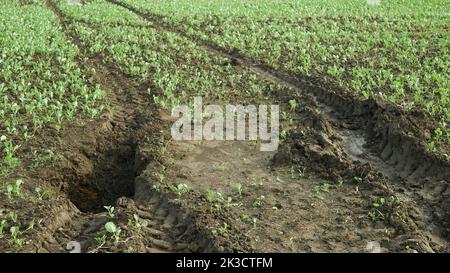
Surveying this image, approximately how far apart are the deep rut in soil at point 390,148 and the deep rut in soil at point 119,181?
316 cm

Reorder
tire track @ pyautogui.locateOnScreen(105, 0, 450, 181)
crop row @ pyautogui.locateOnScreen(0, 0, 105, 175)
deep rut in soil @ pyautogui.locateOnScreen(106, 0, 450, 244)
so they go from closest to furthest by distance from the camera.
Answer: deep rut in soil @ pyautogui.locateOnScreen(106, 0, 450, 244), tire track @ pyautogui.locateOnScreen(105, 0, 450, 181), crop row @ pyautogui.locateOnScreen(0, 0, 105, 175)

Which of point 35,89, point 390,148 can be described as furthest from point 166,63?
point 390,148

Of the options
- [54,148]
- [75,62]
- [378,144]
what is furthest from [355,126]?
[75,62]

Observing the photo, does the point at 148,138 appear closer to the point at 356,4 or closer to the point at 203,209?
the point at 203,209

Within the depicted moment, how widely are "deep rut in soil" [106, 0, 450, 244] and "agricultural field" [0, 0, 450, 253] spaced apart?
0.10 feet

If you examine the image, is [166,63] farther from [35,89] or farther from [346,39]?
[346,39]

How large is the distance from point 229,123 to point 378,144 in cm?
269

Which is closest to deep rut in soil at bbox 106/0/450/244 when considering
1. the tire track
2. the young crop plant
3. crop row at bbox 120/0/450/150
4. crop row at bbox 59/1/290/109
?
the tire track

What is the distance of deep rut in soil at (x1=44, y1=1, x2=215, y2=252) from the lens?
581 centimetres

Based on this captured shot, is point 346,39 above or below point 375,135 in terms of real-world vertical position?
above

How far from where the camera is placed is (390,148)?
8492 millimetres

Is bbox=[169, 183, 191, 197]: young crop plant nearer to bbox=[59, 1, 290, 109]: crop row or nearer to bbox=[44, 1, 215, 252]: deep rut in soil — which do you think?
bbox=[44, 1, 215, 252]: deep rut in soil

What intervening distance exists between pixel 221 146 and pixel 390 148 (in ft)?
9.34

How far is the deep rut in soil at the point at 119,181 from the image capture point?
581 centimetres
